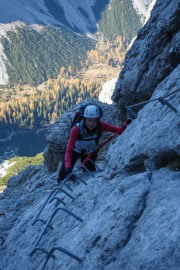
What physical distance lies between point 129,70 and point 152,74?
9.59 feet

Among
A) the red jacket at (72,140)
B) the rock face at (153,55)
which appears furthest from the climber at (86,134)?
the rock face at (153,55)

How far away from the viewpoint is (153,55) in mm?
18281

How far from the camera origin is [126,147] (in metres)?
11.1

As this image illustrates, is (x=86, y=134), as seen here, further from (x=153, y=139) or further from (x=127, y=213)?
(x=127, y=213)

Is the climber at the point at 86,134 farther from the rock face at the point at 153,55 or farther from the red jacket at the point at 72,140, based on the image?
the rock face at the point at 153,55

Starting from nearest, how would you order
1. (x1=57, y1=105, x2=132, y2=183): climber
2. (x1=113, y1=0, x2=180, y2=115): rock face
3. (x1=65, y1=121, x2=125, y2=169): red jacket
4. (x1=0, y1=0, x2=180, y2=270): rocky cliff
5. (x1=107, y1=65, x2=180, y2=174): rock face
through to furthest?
(x1=0, y1=0, x2=180, y2=270): rocky cliff < (x1=107, y1=65, x2=180, y2=174): rock face < (x1=57, y1=105, x2=132, y2=183): climber < (x1=65, y1=121, x2=125, y2=169): red jacket < (x1=113, y1=0, x2=180, y2=115): rock face

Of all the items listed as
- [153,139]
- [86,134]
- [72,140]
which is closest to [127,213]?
[153,139]

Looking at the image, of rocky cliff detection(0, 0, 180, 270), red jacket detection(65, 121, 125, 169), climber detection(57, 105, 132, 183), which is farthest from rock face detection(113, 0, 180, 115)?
red jacket detection(65, 121, 125, 169)

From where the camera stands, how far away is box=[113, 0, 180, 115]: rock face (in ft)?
54.3

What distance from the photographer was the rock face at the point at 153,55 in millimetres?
16547

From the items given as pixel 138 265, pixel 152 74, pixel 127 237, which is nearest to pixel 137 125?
pixel 127 237

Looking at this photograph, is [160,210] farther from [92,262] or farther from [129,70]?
[129,70]

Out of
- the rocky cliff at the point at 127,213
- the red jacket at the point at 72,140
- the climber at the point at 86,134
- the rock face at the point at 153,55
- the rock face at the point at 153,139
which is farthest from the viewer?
the rock face at the point at 153,55

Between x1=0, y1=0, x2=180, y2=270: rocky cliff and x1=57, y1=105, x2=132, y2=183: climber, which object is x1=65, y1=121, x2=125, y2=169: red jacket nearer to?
x1=57, y1=105, x2=132, y2=183: climber
